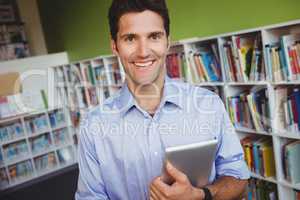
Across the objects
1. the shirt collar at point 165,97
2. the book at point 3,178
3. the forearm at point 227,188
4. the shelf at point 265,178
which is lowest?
the book at point 3,178

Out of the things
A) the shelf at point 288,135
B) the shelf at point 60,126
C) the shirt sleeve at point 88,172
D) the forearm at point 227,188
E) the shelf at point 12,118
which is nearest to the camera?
the forearm at point 227,188

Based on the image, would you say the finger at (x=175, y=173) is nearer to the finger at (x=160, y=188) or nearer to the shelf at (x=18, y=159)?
the finger at (x=160, y=188)

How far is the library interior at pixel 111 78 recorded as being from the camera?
2229 mm

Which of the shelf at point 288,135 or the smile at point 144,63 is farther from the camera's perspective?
the shelf at point 288,135

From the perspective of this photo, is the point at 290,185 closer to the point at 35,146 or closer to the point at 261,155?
the point at 261,155

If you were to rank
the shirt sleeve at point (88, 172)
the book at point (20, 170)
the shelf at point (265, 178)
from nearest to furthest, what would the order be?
the shirt sleeve at point (88, 172) < the shelf at point (265, 178) < the book at point (20, 170)

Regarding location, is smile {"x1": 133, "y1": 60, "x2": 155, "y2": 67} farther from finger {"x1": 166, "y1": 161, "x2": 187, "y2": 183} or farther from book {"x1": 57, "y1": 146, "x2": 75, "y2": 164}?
book {"x1": 57, "y1": 146, "x2": 75, "y2": 164}

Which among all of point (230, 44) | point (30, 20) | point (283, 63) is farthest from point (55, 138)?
point (283, 63)

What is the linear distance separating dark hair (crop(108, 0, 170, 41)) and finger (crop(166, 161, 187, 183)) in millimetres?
590

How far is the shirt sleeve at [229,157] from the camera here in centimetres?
120

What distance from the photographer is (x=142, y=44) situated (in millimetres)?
1189

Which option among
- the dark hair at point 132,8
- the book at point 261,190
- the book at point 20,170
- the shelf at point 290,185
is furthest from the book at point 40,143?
the dark hair at point 132,8

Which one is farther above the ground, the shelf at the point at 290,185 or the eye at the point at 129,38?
the eye at the point at 129,38

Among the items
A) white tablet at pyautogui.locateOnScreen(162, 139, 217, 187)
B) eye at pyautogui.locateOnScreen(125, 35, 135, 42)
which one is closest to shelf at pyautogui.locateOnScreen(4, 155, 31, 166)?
eye at pyautogui.locateOnScreen(125, 35, 135, 42)
